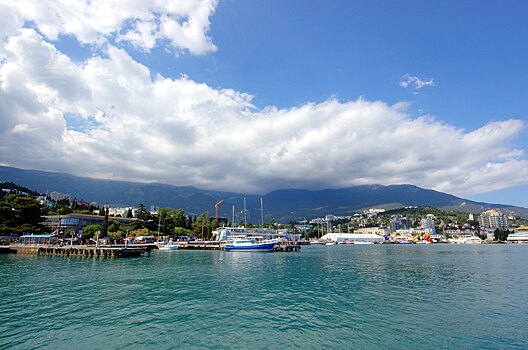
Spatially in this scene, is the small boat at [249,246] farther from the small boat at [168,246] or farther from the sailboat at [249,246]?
the small boat at [168,246]

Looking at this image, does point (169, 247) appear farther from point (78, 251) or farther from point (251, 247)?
point (78, 251)

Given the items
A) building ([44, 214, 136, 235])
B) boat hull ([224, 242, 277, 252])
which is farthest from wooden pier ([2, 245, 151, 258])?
→ building ([44, 214, 136, 235])

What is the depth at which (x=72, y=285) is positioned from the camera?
32406 millimetres

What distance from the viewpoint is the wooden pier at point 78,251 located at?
6975 centimetres

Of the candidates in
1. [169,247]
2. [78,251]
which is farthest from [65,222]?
[78,251]

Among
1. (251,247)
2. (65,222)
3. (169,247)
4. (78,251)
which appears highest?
(65,222)

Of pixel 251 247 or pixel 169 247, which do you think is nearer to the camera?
pixel 251 247

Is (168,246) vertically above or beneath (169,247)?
above

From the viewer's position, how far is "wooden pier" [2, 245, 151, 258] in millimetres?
69750

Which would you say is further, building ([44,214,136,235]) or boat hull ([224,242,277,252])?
building ([44,214,136,235])

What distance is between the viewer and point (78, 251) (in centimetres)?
7250

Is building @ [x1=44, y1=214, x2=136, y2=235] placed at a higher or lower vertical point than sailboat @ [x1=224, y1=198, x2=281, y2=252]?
higher

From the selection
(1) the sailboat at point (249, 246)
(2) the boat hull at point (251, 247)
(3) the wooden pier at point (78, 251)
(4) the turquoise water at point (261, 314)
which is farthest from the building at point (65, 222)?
(4) the turquoise water at point (261, 314)

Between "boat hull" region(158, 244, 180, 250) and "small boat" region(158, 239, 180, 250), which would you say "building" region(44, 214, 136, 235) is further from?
"boat hull" region(158, 244, 180, 250)
